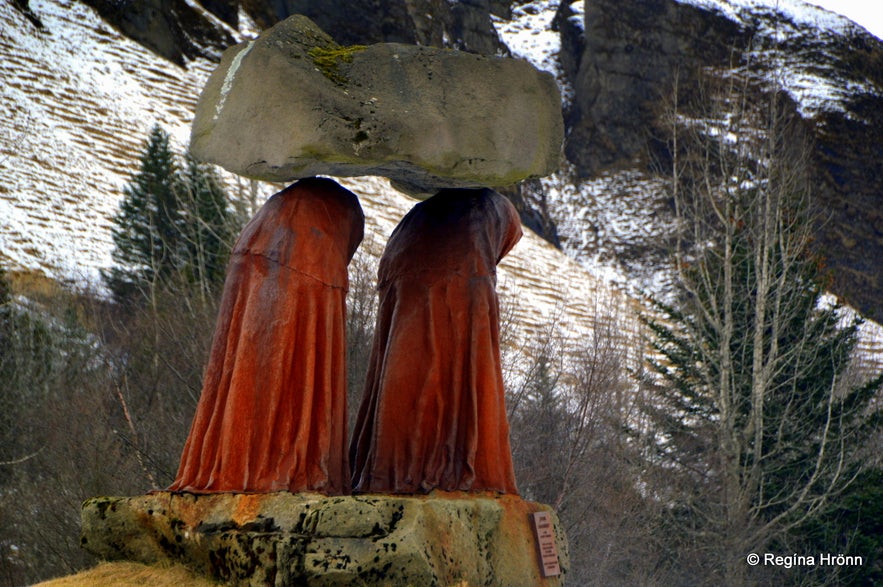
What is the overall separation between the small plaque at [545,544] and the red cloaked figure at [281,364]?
40.5 inches

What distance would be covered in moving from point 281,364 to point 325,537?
1.06 meters

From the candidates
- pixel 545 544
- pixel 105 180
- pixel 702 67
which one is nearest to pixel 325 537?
pixel 545 544

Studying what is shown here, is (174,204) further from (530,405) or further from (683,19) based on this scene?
(683,19)

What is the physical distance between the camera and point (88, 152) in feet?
119

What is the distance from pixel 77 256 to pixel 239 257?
25.0 m

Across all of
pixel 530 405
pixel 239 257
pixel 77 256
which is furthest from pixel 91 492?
pixel 77 256

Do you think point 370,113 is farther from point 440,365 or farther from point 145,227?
point 145,227

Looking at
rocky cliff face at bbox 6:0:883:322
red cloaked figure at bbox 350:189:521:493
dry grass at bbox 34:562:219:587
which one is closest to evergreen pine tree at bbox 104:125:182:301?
red cloaked figure at bbox 350:189:521:493

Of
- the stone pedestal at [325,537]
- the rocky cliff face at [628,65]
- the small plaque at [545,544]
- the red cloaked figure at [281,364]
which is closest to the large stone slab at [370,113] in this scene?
the red cloaked figure at [281,364]

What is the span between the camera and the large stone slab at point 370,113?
5.45 m

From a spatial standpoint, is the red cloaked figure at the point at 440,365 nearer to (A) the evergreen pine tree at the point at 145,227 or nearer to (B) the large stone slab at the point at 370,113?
(B) the large stone slab at the point at 370,113

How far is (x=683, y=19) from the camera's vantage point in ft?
185

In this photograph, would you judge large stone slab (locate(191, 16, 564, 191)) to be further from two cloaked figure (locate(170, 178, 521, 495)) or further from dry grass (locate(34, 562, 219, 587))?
dry grass (locate(34, 562, 219, 587))
